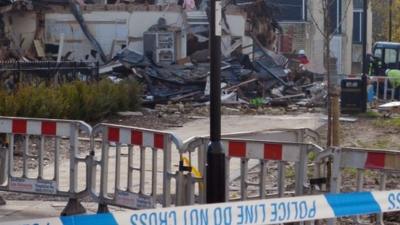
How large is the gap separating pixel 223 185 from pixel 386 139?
1273 centimetres

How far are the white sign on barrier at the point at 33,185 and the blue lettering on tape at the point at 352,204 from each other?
4.41m

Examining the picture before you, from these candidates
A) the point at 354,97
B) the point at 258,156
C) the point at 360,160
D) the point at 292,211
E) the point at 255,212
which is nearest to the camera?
the point at 255,212

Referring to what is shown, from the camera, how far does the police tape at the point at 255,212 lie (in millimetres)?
6344

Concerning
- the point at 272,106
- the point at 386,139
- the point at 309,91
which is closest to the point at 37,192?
the point at 386,139

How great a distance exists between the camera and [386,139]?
2038 centimetres

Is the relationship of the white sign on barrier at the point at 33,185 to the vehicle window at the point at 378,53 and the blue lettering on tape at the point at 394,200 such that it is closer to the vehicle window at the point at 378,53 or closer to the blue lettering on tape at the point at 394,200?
the blue lettering on tape at the point at 394,200

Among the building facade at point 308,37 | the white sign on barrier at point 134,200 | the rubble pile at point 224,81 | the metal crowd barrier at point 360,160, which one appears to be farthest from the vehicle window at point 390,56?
the metal crowd barrier at point 360,160

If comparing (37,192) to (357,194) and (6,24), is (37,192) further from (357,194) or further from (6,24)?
(6,24)

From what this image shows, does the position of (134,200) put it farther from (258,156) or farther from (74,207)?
(258,156)

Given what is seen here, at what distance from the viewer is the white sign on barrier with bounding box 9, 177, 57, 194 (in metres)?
10.9

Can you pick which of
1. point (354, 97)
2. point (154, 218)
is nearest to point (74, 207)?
point (154, 218)

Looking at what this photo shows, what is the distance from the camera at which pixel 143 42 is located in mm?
39750

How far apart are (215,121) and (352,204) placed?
1.45m

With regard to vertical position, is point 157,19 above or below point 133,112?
above
